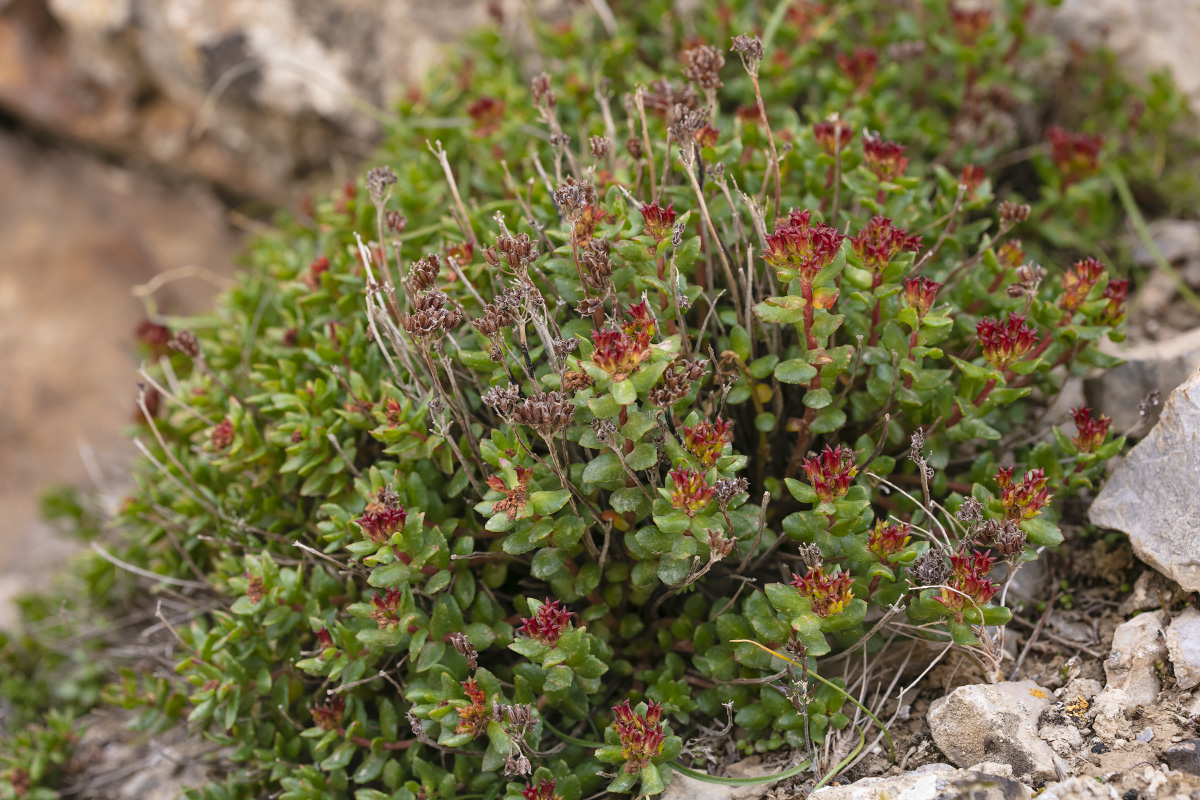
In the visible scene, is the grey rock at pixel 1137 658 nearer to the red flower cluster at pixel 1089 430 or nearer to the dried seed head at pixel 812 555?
the red flower cluster at pixel 1089 430

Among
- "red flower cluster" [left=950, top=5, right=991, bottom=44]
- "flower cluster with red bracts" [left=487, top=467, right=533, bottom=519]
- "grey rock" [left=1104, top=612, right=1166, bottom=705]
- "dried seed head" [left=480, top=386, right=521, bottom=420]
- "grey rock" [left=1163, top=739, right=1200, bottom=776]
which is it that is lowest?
"grey rock" [left=1163, top=739, right=1200, bottom=776]

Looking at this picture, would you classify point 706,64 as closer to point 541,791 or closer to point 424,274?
point 424,274

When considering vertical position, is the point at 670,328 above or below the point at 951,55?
below

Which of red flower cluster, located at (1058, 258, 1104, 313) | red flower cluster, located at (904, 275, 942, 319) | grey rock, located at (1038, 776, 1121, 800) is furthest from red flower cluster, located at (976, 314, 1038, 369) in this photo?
grey rock, located at (1038, 776, 1121, 800)

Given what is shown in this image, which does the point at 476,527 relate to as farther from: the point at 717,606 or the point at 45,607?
the point at 45,607

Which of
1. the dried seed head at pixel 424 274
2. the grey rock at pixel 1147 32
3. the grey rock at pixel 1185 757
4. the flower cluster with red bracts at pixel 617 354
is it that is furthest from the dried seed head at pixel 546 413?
the grey rock at pixel 1147 32

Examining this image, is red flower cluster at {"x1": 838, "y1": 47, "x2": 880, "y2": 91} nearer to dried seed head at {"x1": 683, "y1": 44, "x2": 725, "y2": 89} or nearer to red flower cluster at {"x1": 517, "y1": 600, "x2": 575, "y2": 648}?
dried seed head at {"x1": 683, "y1": 44, "x2": 725, "y2": 89}

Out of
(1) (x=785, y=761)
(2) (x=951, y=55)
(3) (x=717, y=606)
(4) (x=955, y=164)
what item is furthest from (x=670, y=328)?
(2) (x=951, y=55)
